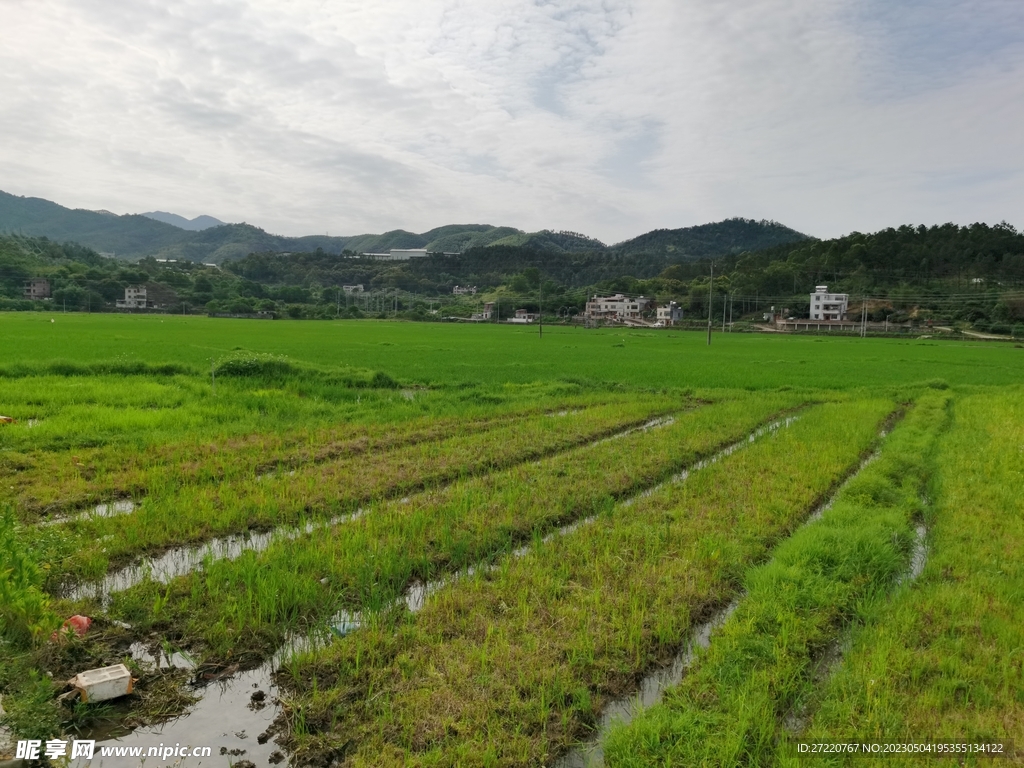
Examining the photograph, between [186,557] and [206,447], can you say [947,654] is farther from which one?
[206,447]

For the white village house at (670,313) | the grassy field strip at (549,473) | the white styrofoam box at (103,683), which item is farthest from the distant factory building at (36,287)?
the white styrofoam box at (103,683)

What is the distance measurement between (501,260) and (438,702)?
415 feet

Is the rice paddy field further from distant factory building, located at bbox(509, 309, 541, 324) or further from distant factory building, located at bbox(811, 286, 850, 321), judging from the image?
distant factory building, located at bbox(509, 309, 541, 324)

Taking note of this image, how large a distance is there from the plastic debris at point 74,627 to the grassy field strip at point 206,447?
109 inches

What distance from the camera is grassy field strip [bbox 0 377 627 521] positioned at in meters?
6.88

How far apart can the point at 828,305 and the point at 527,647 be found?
78464mm

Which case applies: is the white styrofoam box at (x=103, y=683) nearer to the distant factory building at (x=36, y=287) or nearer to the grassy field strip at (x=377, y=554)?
the grassy field strip at (x=377, y=554)

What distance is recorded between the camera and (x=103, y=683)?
10.9 feet

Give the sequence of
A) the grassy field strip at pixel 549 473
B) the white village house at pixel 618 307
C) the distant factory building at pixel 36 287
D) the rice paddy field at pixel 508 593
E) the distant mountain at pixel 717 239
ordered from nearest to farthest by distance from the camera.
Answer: the rice paddy field at pixel 508 593
the grassy field strip at pixel 549 473
the distant factory building at pixel 36 287
the white village house at pixel 618 307
the distant mountain at pixel 717 239

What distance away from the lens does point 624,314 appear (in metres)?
89.8

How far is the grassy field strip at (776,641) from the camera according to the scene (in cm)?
313

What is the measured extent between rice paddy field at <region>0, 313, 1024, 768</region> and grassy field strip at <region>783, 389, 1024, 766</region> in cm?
2

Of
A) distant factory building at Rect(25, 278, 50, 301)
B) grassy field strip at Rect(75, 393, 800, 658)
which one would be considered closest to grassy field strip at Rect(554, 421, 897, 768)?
grassy field strip at Rect(75, 393, 800, 658)

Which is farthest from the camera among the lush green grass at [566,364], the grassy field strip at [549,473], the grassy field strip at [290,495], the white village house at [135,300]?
the white village house at [135,300]
